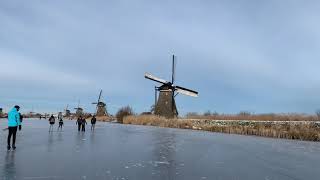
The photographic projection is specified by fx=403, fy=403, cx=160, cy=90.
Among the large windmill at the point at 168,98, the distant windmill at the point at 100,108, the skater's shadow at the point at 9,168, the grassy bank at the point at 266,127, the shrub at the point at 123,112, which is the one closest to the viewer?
the skater's shadow at the point at 9,168

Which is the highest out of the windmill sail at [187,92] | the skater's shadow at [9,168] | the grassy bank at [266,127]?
the windmill sail at [187,92]

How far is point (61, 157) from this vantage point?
1016 centimetres

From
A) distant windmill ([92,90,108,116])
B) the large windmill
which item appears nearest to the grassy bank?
the large windmill

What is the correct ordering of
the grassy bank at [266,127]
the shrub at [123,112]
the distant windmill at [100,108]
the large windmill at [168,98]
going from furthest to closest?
1. the distant windmill at [100,108]
2. the shrub at [123,112]
3. the large windmill at [168,98]
4. the grassy bank at [266,127]

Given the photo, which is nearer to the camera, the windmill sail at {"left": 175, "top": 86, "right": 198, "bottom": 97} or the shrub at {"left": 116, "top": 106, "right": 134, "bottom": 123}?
the windmill sail at {"left": 175, "top": 86, "right": 198, "bottom": 97}

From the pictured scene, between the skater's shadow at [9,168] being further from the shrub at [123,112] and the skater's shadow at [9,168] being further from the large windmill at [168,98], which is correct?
the shrub at [123,112]

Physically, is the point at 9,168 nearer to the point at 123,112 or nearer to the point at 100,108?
the point at 123,112

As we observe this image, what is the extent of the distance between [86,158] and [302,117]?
25.9 metres

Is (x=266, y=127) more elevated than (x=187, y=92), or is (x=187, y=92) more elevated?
(x=187, y=92)

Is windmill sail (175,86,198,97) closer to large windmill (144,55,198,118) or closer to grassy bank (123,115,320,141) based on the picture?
large windmill (144,55,198,118)

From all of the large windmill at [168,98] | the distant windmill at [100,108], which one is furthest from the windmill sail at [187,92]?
the distant windmill at [100,108]

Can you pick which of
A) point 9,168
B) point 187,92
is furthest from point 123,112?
point 9,168

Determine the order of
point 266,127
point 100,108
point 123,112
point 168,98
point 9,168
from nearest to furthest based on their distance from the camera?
point 9,168, point 266,127, point 168,98, point 123,112, point 100,108

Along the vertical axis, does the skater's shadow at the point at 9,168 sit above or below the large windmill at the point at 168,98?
below
